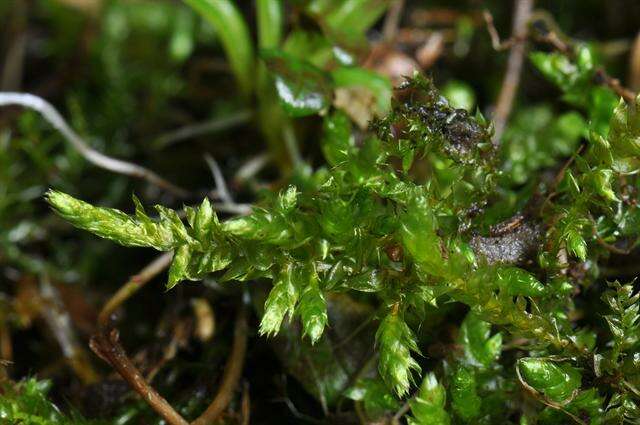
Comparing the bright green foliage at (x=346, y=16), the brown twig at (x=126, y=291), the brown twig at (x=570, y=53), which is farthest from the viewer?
the bright green foliage at (x=346, y=16)

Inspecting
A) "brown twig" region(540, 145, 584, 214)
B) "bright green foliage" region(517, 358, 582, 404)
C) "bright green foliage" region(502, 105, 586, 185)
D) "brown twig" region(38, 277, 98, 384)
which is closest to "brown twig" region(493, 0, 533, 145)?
"bright green foliage" region(502, 105, 586, 185)

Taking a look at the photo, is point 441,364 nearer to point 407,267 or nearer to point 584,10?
point 407,267

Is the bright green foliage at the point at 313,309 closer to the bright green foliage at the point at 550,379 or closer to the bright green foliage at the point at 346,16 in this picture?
the bright green foliage at the point at 550,379

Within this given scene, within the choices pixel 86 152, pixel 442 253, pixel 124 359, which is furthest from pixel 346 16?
pixel 124 359

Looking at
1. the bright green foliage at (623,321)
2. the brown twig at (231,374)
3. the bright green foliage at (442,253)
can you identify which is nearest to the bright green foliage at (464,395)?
the bright green foliage at (442,253)

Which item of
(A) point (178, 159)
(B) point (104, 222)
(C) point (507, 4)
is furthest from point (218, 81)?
(B) point (104, 222)

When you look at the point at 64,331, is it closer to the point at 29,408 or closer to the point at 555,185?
the point at 29,408
